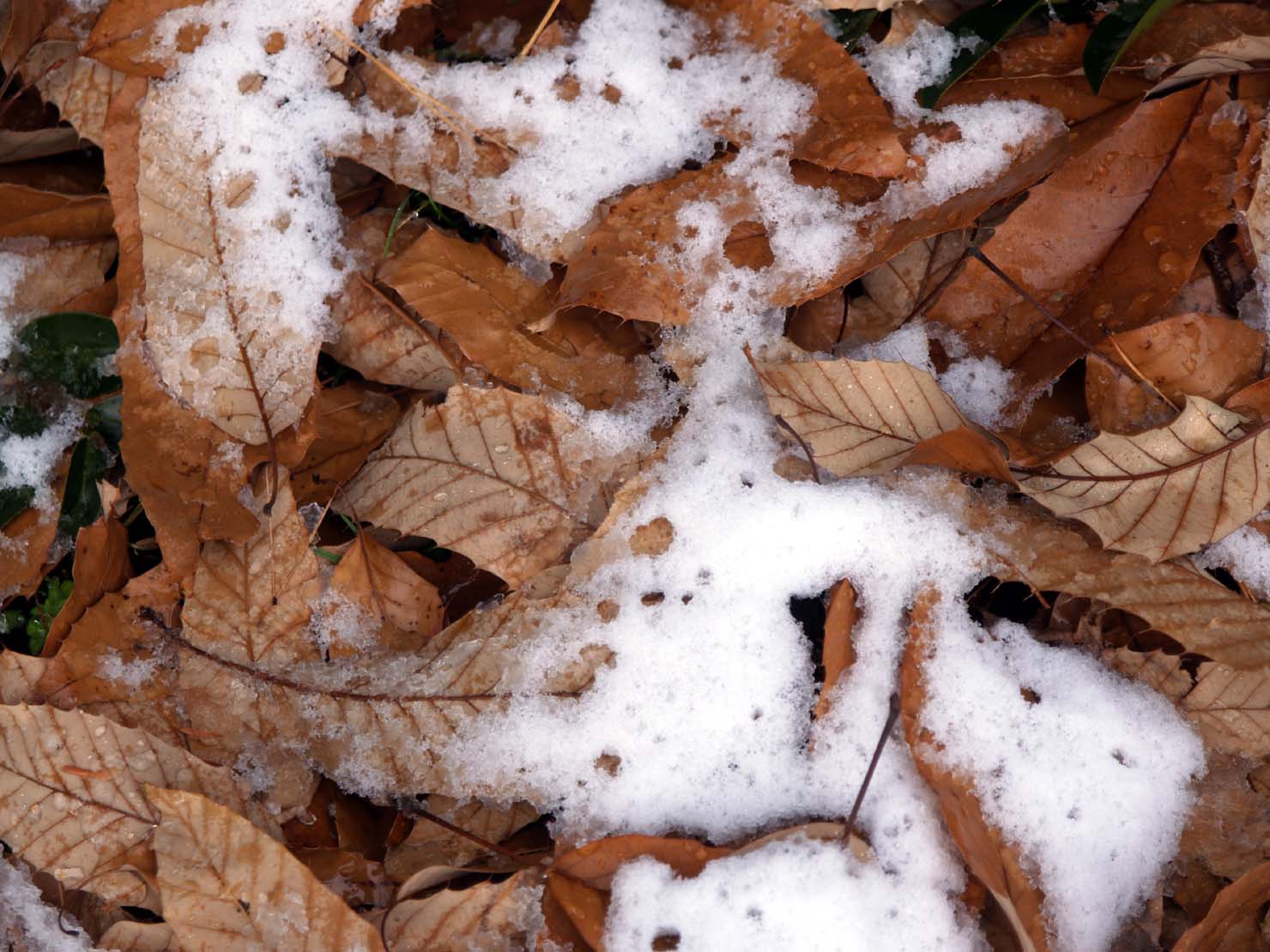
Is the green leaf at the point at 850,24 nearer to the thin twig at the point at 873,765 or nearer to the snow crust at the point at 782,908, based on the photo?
the thin twig at the point at 873,765

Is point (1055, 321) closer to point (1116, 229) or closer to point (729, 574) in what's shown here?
point (1116, 229)

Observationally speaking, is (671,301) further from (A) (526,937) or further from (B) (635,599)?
(A) (526,937)

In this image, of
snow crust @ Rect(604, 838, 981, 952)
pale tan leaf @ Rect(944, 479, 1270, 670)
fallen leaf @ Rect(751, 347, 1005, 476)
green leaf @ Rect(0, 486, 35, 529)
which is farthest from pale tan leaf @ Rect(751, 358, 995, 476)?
green leaf @ Rect(0, 486, 35, 529)

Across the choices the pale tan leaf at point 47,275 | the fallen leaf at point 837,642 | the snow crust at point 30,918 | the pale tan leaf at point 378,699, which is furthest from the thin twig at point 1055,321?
the snow crust at point 30,918

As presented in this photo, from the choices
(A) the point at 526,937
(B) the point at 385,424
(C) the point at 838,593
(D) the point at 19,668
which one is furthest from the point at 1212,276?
(D) the point at 19,668

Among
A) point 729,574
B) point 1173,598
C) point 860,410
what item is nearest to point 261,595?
point 729,574

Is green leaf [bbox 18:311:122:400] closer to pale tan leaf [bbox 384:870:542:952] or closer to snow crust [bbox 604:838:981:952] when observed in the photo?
pale tan leaf [bbox 384:870:542:952]
